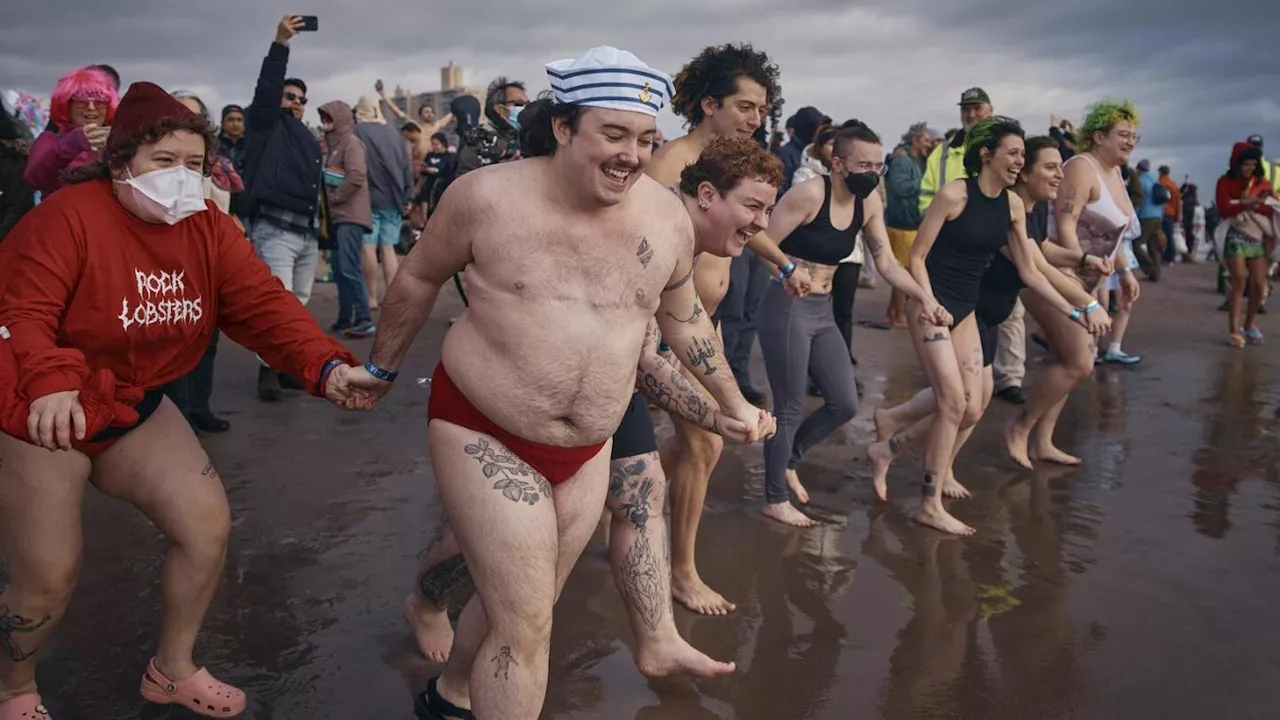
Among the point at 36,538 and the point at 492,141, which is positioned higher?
the point at 492,141

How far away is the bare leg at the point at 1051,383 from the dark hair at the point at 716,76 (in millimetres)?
2844

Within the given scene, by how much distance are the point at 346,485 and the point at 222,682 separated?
2464 mm

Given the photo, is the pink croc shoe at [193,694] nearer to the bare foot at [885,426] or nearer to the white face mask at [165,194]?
the white face mask at [165,194]

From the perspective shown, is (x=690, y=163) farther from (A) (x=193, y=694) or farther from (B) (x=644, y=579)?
(A) (x=193, y=694)

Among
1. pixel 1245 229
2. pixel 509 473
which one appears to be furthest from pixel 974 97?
pixel 509 473

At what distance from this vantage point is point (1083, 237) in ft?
27.2

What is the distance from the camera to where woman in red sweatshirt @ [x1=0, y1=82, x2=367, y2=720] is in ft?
9.46

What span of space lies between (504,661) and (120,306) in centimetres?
152

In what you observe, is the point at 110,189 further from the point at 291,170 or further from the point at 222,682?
the point at 291,170

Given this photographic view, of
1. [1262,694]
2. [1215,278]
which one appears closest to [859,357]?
[1262,694]

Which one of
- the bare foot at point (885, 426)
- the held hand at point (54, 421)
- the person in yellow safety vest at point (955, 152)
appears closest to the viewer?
the held hand at point (54, 421)

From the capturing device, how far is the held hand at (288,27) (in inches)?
243

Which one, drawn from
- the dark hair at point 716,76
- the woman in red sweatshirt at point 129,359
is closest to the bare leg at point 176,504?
the woman in red sweatshirt at point 129,359

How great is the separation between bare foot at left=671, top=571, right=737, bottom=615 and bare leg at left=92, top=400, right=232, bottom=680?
6.40 feet
